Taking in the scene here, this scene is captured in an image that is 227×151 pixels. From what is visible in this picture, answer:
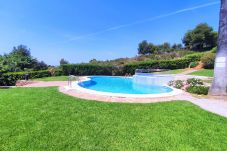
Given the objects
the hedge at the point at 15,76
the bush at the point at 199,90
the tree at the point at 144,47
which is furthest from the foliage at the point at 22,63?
the tree at the point at 144,47

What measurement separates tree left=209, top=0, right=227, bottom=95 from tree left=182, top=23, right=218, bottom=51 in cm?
4323

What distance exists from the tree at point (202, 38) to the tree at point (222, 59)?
1702 inches

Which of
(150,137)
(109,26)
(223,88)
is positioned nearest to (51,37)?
(109,26)

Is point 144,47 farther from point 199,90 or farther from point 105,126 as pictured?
point 105,126

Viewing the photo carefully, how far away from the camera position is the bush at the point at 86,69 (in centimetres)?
2478

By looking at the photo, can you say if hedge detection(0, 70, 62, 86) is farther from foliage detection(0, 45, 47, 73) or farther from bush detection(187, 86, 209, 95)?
bush detection(187, 86, 209, 95)

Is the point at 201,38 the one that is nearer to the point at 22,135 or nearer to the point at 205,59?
the point at 205,59

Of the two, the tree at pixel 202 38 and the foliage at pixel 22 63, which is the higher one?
the tree at pixel 202 38

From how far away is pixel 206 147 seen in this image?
443cm

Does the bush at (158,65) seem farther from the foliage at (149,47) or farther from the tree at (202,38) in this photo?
the foliage at (149,47)

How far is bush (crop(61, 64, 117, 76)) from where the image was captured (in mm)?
24781

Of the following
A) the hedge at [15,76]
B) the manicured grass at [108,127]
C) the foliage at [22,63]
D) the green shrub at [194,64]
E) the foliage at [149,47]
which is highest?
the foliage at [149,47]

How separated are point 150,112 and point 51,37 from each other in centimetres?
3278

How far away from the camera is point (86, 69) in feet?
83.1
